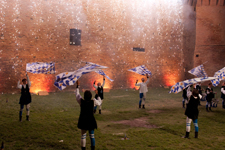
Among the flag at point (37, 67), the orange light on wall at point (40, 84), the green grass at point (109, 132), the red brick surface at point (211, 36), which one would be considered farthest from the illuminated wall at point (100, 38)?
the green grass at point (109, 132)

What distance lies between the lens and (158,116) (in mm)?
8594

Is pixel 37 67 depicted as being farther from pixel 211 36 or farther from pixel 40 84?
pixel 211 36

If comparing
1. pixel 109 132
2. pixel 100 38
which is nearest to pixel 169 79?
pixel 100 38

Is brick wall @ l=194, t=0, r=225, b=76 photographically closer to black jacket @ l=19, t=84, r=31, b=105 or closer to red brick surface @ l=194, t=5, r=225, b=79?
red brick surface @ l=194, t=5, r=225, b=79

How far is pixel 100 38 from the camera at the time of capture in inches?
728

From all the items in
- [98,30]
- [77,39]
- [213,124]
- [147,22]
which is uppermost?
[147,22]

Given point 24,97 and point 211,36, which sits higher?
point 211,36

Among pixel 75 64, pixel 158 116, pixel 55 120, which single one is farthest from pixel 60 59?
pixel 158 116

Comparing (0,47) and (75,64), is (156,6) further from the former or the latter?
(0,47)

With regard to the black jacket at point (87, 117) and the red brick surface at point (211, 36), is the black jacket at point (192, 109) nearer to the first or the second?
the black jacket at point (87, 117)

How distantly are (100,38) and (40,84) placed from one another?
7065 millimetres

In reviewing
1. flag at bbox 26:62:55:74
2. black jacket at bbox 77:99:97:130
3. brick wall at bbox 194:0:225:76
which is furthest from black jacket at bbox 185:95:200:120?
brick wall at bbox 194:0:225:76

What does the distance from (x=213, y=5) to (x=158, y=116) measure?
784 inches

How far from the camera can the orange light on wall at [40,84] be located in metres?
15.5
